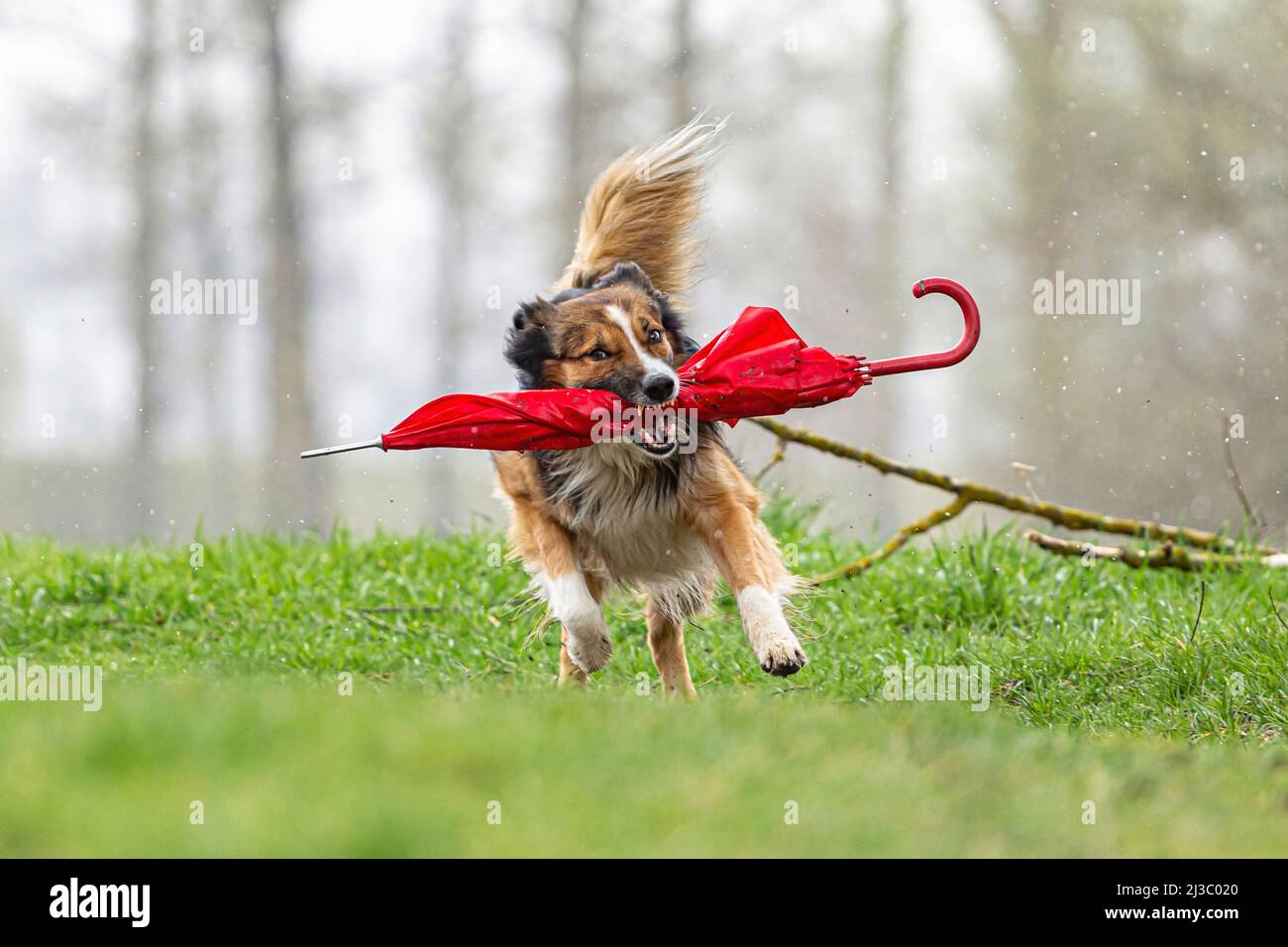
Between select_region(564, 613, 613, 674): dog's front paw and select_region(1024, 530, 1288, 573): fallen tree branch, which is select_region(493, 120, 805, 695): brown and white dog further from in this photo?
select_region(1024, 530, 1288, 573): fallen tree branch

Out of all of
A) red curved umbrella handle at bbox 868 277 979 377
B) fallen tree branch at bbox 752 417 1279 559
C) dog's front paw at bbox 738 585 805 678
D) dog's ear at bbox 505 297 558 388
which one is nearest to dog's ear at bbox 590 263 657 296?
dog's ear at bbox 505 297 558 388

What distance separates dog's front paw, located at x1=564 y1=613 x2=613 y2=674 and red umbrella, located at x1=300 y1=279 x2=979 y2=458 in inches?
27.5

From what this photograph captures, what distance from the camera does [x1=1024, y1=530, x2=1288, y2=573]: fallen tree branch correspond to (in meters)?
7.43

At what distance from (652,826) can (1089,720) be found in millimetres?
3062

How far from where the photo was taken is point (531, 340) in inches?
203

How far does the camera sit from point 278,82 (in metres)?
13.6

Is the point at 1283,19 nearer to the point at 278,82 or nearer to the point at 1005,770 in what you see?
the point at 278,82

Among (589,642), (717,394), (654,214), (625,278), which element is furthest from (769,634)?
(654,214)

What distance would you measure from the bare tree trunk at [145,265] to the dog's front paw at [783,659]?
1050cm

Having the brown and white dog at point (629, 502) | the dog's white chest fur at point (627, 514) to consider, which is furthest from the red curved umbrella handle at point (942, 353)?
the dog's white chest fur at point (627, 514)

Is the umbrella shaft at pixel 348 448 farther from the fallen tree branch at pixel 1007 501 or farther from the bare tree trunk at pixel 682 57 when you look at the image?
the bare tree trunk at pixel 682 57

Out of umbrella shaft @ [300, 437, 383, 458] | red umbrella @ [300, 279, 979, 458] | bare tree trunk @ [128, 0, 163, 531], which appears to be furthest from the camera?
bare tree trunk @ [128, 0, 163, 531]

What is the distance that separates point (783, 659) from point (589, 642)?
87 cm
